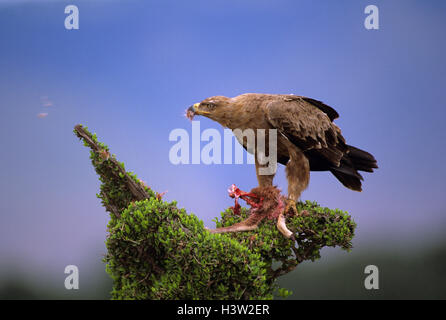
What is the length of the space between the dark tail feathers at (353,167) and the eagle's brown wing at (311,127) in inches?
3.6

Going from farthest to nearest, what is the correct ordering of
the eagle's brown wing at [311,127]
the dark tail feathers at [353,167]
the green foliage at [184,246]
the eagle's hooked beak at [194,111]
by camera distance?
the dark tail feathers at [353,167], the eagle's hooked beak at [194,111], the eagle's brown wing at [311,127], the green foliage at [184,246]

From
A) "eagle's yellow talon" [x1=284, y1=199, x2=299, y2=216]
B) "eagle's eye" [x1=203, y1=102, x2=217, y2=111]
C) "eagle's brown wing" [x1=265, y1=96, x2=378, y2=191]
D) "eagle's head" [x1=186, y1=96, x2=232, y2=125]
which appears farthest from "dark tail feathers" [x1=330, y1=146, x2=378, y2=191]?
"eagle's eye" [x1=203, y1=102, x2=217, y2=111]

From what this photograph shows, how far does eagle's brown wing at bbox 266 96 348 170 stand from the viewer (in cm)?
305

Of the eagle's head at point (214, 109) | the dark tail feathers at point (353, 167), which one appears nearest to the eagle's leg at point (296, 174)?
the dark tail feathers at point (353, 167)

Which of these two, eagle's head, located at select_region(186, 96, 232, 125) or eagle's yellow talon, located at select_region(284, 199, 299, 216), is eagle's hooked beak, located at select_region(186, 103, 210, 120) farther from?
eagle's yellow talon, located at select_region(284, 199, 299, 216)

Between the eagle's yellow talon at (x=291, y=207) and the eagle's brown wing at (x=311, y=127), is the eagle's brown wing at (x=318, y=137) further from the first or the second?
the eagle's yellow talon at (x=291, y=207)

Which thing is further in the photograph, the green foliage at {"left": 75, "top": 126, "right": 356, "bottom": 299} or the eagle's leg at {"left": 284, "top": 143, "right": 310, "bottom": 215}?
the eagle's leg at {"left": 284, "top": 143, "right": 310, "bottom": 215}

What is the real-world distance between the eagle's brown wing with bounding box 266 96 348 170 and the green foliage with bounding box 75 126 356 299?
43cm

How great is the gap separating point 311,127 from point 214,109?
0.76 metres

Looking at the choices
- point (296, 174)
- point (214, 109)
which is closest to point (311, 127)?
point (296, 174)

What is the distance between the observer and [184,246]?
2496mm

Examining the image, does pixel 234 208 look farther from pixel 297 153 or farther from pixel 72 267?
pixel 72 267

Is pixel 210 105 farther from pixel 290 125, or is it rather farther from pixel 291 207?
pixel 291 207

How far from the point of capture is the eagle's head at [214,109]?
313 centimetres
